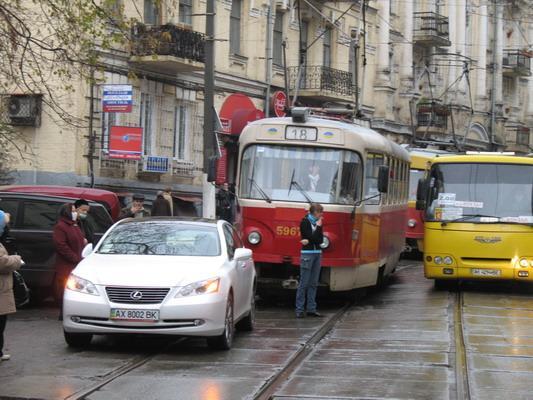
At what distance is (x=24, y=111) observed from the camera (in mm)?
27766

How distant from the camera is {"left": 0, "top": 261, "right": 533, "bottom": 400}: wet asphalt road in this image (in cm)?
991

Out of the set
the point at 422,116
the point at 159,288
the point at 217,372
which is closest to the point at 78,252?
the point at 159,288

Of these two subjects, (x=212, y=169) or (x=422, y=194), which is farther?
(x=422, y=194)

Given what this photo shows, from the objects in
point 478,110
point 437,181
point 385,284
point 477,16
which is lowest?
point 385,284

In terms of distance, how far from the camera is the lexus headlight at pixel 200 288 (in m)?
11.8

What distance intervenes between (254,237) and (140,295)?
19.2 ft

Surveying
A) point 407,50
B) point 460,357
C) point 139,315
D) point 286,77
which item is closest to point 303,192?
point 460,357

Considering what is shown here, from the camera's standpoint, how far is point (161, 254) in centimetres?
1286

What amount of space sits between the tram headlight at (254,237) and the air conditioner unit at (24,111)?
1177 centimetres

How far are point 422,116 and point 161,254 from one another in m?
38.5

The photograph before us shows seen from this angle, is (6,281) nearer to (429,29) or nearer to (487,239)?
(487,239)

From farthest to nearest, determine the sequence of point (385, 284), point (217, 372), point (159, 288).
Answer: point (385, 284) < point (159, 288) < point (217, 372)

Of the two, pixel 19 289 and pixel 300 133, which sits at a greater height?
pixel 300 133

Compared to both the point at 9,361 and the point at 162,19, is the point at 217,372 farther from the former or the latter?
the point at 162,19
